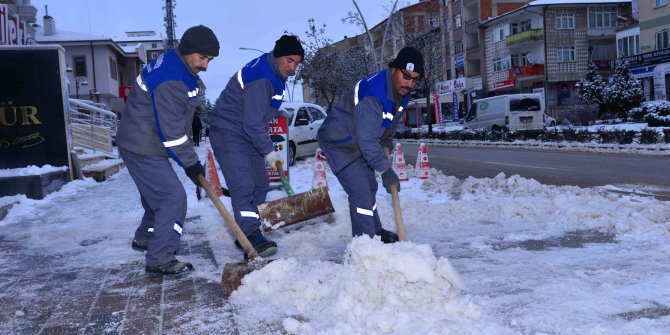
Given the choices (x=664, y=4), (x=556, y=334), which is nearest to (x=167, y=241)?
(x=556, y=334)

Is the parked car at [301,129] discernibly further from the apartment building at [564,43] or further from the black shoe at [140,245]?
the apartment building at [564,43]

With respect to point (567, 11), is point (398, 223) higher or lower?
lower

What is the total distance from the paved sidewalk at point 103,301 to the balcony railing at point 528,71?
4761 centimetres

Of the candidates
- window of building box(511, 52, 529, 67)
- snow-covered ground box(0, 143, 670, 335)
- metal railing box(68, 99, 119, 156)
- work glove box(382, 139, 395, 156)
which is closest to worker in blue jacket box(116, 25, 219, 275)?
snow-covered ground box(0, 143, 670, 335)

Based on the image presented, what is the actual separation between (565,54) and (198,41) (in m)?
49.2

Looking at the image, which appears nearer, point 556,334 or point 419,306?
point 556,334

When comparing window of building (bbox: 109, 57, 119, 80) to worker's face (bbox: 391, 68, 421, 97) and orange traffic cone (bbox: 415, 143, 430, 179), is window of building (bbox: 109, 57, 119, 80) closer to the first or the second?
orange traffic cone (bbox: 415, 143, 430, 179)

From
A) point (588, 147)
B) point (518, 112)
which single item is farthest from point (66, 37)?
point (588, 147)

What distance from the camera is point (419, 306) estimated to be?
10.9 feet

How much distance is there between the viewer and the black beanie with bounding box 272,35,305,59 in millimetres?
5099

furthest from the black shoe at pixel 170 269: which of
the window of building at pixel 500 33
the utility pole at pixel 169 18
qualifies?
the utility pole at pixel 169 18

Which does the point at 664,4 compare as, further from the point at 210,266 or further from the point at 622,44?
the point at 210,266

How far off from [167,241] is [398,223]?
5.23ft

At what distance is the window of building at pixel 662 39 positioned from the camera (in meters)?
38.3
